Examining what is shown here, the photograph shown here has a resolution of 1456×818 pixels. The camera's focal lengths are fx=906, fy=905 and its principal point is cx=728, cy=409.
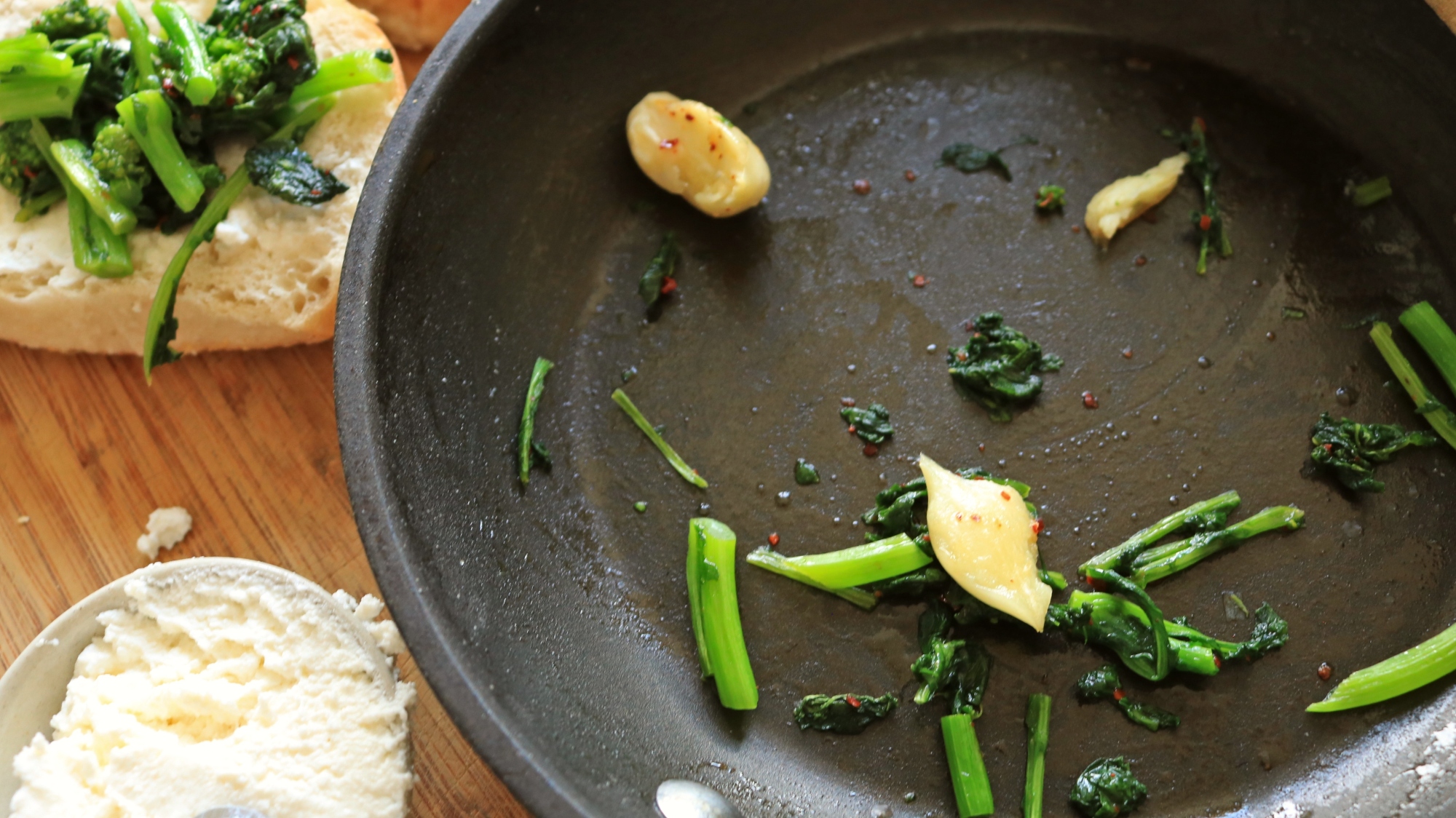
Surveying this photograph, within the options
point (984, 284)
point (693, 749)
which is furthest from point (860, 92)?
point (693, 749)

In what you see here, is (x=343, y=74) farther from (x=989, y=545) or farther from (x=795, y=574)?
(x=989, y=545)

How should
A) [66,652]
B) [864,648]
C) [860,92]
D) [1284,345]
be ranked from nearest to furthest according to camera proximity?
1. [66,652]
2. [864,648]
3. [1284,345]
4. [860,92]

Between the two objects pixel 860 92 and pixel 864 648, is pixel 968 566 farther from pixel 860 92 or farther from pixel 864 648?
pixel 860 92

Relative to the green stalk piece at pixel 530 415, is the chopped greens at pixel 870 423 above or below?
above

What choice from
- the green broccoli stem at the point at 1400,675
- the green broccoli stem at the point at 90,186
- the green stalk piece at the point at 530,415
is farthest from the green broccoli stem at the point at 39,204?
the green broccoli stem at the point at 1400,675

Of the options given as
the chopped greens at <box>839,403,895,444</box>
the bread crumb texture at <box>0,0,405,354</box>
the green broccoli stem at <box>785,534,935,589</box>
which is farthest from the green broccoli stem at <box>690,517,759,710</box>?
the bread crumb texture at <box>0,0,405,354</box>

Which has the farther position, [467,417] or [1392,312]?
[1392,312]

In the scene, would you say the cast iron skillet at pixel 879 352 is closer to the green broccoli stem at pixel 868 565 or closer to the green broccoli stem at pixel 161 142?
the green broccoli stem at pixel 868 565
